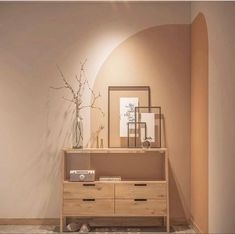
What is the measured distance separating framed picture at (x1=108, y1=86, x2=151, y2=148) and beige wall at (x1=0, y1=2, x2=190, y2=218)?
0.28 meters

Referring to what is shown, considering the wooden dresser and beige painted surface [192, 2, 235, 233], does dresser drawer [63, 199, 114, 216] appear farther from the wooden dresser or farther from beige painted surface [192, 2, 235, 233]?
beige painted surface [192, 2, 235, 233]

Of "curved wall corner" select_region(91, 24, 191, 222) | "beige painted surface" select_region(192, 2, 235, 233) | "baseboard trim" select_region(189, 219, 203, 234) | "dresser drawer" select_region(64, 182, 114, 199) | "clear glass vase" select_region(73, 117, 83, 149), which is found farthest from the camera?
"curved wall corner" select_region(91, 24, 191, 222)

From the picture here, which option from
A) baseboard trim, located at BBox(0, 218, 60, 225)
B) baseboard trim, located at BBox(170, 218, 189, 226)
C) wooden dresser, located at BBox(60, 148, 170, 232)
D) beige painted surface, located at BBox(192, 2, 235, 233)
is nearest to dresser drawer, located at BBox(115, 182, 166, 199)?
wooden dresser, located at BBox(60, 148, 170, 232)

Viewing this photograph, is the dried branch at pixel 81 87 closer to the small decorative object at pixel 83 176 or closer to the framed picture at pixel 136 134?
the framed picture at pixel 136 134

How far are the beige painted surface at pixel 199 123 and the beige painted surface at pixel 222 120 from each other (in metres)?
0.13

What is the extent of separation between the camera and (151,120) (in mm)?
4328

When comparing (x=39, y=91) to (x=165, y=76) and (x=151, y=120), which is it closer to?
(x=151, y=120)

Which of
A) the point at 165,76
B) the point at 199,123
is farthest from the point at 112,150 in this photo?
the point at 165,76

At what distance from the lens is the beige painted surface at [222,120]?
3.30 meters

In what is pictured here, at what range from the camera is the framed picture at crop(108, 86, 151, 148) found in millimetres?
4371

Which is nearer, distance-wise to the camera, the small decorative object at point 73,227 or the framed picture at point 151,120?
the small decorative object at point 73,227

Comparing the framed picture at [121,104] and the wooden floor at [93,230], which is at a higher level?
the framed picture at [121,104]

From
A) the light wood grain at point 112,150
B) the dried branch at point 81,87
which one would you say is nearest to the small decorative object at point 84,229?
the light wood grain at point 112,150

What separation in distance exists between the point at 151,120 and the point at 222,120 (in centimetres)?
111
